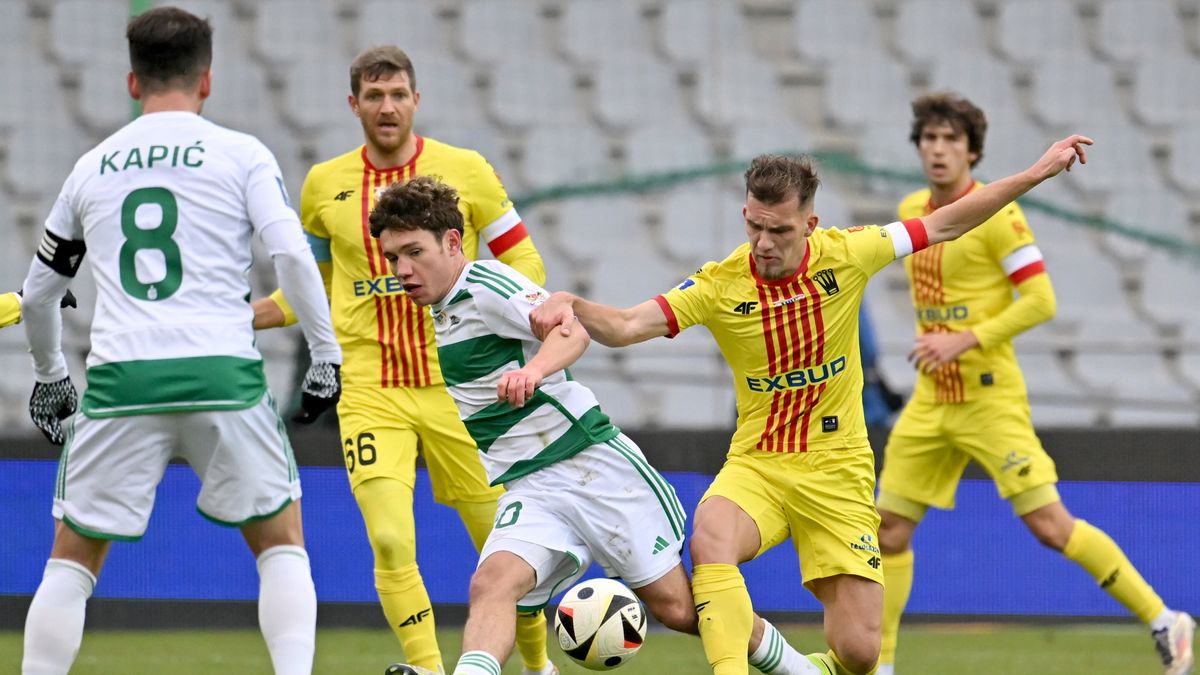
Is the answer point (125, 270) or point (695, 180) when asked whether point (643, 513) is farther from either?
point (695, 180)

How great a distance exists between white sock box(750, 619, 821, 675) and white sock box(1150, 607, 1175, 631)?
1947 millimetres

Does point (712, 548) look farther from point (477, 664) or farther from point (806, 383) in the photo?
point (477, 664)

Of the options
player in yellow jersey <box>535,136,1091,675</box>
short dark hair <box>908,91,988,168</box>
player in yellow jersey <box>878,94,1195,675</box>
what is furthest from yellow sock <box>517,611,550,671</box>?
short dark hair <box>908,91,988,168</box>

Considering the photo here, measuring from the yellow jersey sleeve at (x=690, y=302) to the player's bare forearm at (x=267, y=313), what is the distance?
125 cm

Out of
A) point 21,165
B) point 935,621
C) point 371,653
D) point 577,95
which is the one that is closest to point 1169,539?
point 935,621

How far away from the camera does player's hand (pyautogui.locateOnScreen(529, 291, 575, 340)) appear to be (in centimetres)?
415

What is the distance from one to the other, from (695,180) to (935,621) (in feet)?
11.8

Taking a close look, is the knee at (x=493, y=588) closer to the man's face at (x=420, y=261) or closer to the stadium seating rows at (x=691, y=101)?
the man's face at (x=420, y=261)

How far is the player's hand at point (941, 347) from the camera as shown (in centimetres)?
593

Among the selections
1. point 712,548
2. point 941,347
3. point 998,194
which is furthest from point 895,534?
point 998,194

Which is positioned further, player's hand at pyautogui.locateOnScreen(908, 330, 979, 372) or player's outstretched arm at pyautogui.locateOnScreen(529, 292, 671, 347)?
player's hand at pyautogui.locateOnScreen(908, 330, 979, 372)

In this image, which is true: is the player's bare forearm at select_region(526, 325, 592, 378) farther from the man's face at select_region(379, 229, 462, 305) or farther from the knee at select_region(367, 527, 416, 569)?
the knee at select_region(367, 527, 416, 569)

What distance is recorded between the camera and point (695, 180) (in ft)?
32.6

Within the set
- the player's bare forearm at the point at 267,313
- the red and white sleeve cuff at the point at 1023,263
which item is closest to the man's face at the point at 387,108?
the player's bare forearm at the point at 267,313
